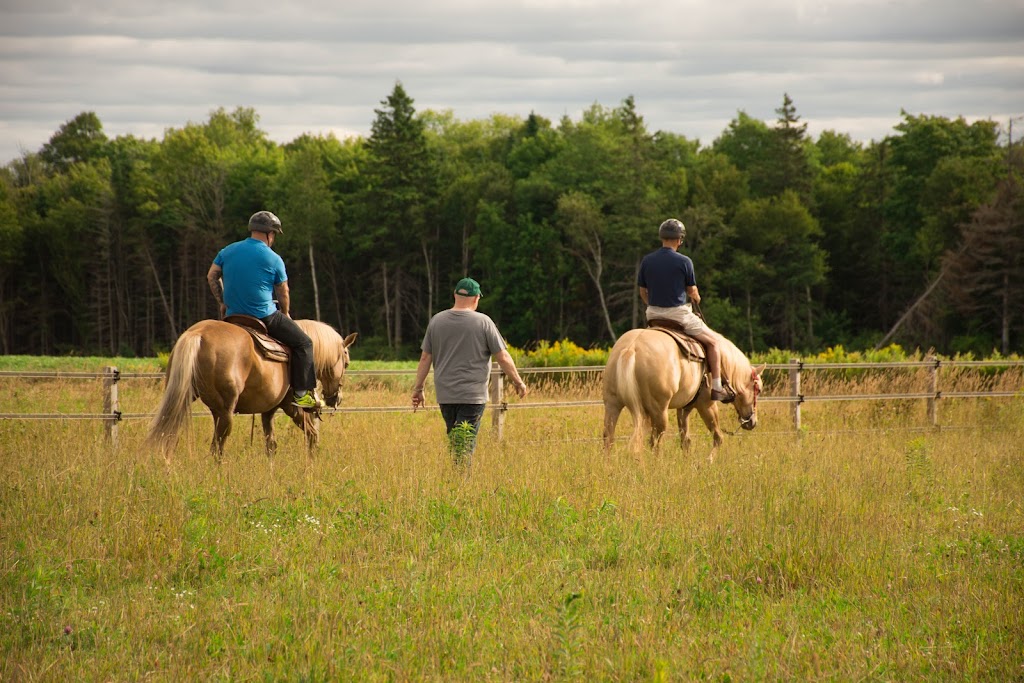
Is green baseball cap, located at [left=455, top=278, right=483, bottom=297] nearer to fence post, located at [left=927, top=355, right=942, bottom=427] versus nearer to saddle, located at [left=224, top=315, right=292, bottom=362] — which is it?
saddle, located at [left=224, top=315, right=292, bottom=362]

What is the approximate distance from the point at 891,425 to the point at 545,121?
67.1m

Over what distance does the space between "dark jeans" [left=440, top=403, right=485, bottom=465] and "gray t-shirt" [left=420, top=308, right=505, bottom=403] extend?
0.08m

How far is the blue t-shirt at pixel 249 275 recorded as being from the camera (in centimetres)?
972

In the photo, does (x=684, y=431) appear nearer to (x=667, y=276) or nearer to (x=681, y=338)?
(x=681, y=338)

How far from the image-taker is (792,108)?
6669cm

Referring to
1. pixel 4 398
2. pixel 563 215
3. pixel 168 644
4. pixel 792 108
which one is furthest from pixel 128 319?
pixel 168 644

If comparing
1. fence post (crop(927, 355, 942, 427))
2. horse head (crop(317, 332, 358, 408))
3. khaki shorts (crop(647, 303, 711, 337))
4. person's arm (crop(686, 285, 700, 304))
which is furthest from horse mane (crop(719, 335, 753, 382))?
fence post (crop(927, 355, 942, 427))

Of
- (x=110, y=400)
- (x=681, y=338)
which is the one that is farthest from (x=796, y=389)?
(x=110, y=400)

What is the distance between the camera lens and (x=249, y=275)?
976 centimetres

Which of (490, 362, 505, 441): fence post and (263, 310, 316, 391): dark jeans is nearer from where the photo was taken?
(263, 310, 316, 391): dark jeans

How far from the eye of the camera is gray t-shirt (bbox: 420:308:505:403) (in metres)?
8.85

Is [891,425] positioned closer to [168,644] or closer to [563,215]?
[168,644]

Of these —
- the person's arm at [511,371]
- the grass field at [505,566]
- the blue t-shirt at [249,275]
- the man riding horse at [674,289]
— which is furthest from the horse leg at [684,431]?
the blue t-shirt at [249,275]

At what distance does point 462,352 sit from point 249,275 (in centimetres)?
235
